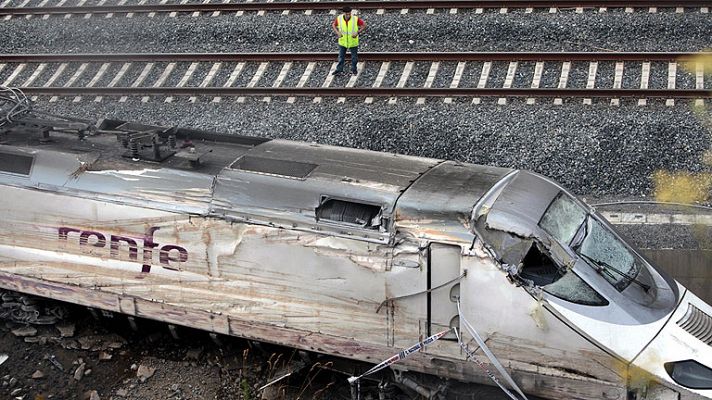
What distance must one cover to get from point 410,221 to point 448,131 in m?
4.69

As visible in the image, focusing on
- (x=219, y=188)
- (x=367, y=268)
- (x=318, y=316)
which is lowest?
(x=318, y=316)

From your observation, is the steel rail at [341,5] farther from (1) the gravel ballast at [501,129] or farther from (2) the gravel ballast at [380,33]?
(1) the gravel ballast at [501,129]

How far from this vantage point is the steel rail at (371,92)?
43.3ft

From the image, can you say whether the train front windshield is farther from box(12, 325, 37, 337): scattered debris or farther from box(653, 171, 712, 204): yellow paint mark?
box(12, 325, 37, 337): scattered debris

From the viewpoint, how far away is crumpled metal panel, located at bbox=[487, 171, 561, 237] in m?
8.26

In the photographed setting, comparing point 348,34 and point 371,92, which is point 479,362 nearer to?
point 371,92

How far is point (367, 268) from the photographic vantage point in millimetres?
8547

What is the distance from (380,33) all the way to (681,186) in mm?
5876

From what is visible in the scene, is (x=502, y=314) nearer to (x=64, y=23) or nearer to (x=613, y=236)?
(x=613, y=236)

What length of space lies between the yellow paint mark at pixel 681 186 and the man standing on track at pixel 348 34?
16.5 ft

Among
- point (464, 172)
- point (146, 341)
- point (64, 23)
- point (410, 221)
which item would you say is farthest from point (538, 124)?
point (64, 23)

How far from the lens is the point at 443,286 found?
8.37 meters

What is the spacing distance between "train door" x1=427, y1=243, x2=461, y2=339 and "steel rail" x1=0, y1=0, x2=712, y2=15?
8312mm

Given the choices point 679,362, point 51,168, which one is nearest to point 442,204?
point 679,362
